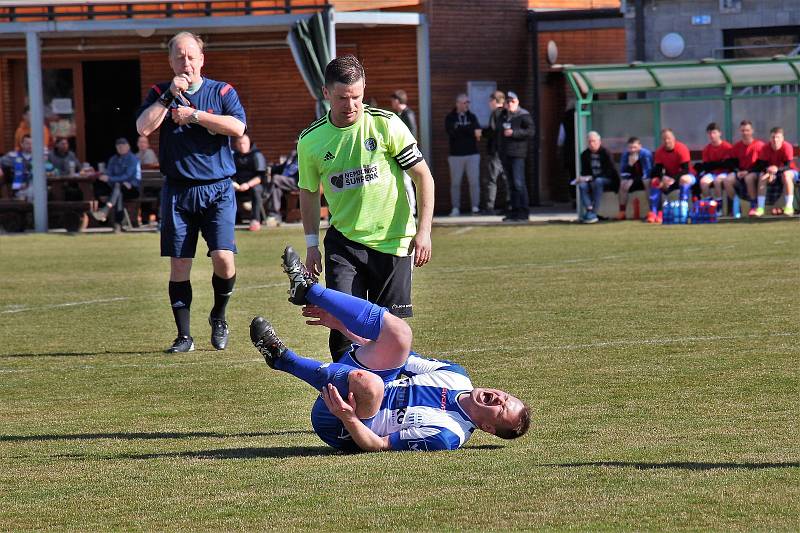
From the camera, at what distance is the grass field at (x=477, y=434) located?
212 inches

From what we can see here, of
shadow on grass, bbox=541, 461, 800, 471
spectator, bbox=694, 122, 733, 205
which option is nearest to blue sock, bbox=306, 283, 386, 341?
shadow on grass, bbox=541, 461, 800, 471

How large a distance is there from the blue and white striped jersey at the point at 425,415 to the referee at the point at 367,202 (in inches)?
31.5

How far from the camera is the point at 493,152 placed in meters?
25.1

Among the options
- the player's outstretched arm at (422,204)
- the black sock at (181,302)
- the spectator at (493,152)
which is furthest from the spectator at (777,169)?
the player's outstretched arm at (422,204)

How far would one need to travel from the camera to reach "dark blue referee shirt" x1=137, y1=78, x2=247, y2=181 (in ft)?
32.0

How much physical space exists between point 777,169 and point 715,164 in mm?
1022

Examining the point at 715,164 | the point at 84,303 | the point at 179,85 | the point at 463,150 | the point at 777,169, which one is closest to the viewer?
the point at 179,85

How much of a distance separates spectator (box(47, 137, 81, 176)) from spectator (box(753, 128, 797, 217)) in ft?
39.7

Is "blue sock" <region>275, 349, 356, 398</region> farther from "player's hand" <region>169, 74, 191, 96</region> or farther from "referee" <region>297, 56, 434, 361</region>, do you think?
"player's hand" <region>169, 74, 191, 96</region>

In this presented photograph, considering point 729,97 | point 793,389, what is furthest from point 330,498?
point 729,97

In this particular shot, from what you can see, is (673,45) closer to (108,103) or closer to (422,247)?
(108,103)

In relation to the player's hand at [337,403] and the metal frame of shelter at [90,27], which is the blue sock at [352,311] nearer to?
the player's hand at [337,403]

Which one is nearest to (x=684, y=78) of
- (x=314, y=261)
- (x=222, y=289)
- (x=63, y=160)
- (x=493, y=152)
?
(x=493, y=152)

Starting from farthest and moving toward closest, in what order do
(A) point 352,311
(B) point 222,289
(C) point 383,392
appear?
(B) point 222,289 < (A) point 352,311 < (C) point 383,392
